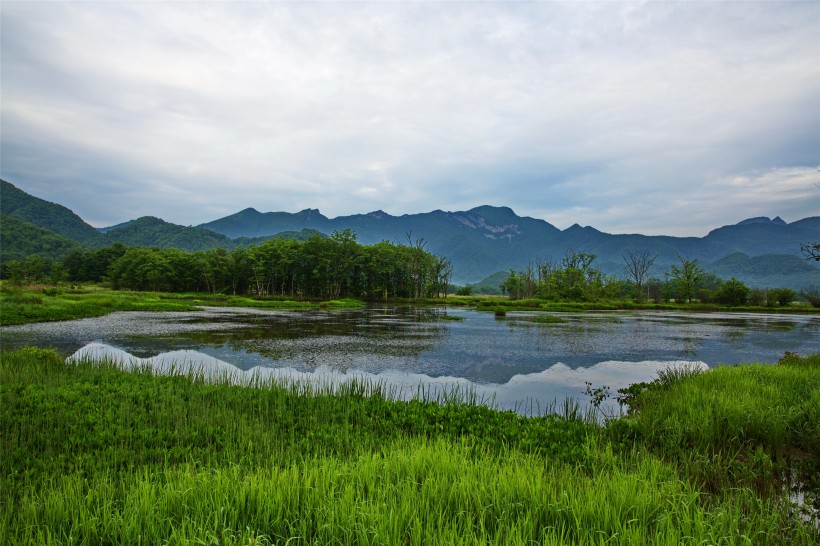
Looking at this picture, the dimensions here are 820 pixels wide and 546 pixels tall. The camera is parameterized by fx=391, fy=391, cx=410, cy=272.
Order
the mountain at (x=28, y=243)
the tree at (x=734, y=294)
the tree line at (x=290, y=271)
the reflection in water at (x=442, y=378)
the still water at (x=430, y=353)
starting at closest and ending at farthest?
the reflection in water at (x=442, y=378) < the still water at (x=430, y=353) < the tree at (x=734, y=294) < the tree line at (x=290, y=271) < the mountain at (x=28, y=243)

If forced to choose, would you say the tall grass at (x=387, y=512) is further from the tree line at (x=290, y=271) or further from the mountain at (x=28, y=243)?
the mountain at (x=28, y=243)

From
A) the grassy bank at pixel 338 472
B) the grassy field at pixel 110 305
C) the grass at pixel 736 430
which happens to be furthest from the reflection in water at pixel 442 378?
the grassy field at pixel 110 305

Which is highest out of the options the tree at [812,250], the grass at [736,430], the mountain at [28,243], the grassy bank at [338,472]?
the mountain at [28,243]

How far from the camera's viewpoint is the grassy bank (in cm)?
375

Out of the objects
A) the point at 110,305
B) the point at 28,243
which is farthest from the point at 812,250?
the point at 28,243

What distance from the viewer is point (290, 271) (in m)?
90.9

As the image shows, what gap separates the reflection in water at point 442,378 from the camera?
39.9 ft

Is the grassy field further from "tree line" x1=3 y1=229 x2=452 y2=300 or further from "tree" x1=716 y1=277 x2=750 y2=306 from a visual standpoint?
"tree line" x1=3 y1=229 x2=452 y2=300

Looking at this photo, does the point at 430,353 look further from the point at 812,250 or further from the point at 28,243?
the point at 28,243

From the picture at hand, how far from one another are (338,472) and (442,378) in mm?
10525

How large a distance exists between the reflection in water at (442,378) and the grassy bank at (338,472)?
6.57ft

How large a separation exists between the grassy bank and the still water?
2.71 meters

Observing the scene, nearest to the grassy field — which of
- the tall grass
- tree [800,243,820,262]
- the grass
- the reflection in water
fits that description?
the reflection in water

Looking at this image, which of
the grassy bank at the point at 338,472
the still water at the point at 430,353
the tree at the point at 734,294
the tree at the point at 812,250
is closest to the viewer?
the grassy bank at the point at 338,472
